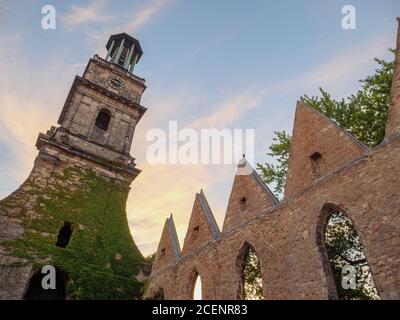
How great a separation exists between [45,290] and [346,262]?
15.8 m

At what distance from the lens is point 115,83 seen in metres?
25.6

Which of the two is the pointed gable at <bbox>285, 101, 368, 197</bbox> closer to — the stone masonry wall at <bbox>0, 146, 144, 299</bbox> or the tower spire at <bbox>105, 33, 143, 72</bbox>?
the stone masonry wall at <bbox>0, 146, 144, 299</bbox>

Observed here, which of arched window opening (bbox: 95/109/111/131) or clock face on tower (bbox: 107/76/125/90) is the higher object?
clock face on tower (bbox: 107/76/125/90)

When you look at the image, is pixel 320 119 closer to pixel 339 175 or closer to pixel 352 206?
pixel 339 175

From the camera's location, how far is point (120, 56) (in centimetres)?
2853

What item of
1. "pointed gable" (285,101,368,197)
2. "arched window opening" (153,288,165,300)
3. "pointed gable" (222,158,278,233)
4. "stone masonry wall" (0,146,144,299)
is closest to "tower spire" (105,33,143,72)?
"stone masonry wall" (0,146,144,299)

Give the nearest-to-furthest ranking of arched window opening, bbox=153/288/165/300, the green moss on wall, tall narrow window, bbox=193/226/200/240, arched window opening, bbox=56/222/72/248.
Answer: tall narrow window, bbox=193/226/200/240 → the green moss on wall → arched window opening, bbox=153/288/165/300 → arched window opening, bbox=56/222/72/248

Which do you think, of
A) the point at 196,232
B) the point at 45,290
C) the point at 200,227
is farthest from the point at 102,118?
the point at 200,227

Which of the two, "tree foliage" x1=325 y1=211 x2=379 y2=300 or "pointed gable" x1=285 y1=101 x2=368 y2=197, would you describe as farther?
"tree foliage" x1=325 y1=211 x2=379 y2=300

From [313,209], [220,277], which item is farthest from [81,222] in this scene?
[313,209]

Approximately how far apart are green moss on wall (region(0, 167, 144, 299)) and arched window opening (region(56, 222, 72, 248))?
0.42 meters

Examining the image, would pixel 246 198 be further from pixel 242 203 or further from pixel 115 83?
pixel 115 83

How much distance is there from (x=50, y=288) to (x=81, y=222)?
12.2 feet

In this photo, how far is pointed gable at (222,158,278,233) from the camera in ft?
38.8
